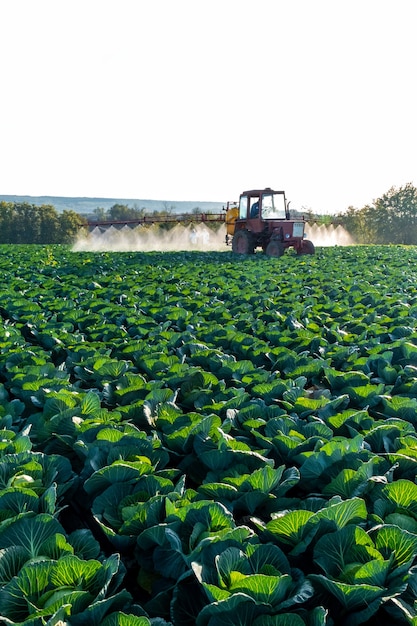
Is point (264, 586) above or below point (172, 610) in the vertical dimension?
above

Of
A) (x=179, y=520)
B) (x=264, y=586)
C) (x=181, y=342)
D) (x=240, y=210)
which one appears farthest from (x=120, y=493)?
(x=240, y=210)

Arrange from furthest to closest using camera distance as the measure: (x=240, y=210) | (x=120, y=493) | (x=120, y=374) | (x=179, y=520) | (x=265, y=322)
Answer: (x=240, y=210), (x=265, y=322), (x=120, y=374), (x=120, y=493), (x=179, y=520)

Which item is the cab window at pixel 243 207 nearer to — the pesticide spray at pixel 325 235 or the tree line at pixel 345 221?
the pesticide spray at pixel 325 235

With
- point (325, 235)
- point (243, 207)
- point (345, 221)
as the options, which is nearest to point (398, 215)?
point (345, 221)

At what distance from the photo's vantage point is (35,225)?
189 ft

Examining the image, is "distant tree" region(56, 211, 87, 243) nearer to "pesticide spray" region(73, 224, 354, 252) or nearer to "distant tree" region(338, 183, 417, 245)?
"pesticide spray" region(73, 224, 354, 252)

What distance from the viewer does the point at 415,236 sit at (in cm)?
6538

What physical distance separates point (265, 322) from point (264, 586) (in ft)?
16.3

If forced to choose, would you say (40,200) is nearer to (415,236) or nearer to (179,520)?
(415,236)

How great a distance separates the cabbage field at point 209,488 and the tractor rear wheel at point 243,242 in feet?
47.7

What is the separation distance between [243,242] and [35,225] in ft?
141

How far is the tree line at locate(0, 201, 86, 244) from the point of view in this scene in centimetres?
5722

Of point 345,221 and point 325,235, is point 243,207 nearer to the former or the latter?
point 325,235

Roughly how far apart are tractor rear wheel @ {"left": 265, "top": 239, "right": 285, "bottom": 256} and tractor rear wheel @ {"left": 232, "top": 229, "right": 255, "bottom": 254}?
107cm
